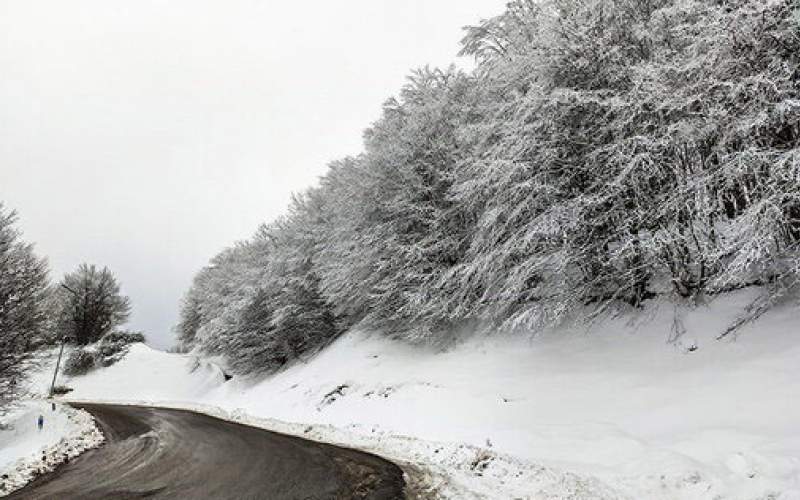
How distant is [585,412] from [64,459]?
40.2ft

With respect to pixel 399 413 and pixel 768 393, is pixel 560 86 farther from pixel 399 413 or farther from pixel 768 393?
pixel 399 413

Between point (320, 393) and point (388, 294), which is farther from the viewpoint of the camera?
point (320, 393)

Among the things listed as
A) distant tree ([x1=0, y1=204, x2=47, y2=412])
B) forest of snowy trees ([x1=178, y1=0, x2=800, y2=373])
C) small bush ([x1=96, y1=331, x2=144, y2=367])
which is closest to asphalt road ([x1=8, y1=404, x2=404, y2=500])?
forest of snowy trees ([x1=178, y1=0, x2=800, y2=373])

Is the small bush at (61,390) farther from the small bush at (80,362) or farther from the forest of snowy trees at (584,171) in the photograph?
the forest of snowy trees at (584,171)

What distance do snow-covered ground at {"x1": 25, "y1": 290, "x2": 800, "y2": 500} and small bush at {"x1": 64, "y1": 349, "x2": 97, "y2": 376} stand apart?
46.2m

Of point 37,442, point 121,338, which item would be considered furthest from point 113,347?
point 37,442

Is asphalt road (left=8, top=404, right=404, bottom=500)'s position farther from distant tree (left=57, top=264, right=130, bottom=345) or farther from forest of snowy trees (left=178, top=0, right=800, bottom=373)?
distant tree (left=57, top=264, right=130, bottom=345)

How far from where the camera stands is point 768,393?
800 centimetres

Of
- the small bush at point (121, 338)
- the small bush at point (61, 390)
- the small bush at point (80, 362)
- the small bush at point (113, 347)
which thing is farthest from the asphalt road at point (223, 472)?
the small bush at point (121, 338)

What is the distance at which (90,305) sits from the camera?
207 ft

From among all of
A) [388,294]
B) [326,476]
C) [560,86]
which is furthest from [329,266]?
[326,476]

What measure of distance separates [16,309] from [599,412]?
22463 mm

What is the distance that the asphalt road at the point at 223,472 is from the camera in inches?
299

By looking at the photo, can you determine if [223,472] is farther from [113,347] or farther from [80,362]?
[80,362]
